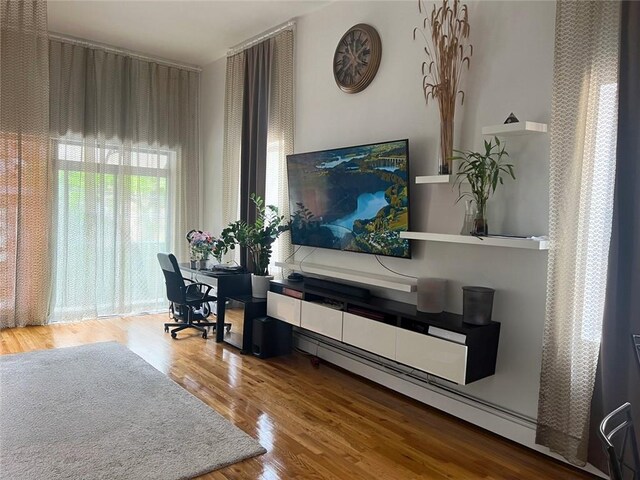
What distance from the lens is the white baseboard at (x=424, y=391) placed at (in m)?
2.86

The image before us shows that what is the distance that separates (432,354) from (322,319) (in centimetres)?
109

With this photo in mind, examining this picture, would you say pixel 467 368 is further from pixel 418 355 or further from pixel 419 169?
pixel 419 169

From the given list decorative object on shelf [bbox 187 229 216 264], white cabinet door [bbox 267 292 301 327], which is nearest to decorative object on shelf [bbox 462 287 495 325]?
white cabinet door [bbox 267 292 301 327]

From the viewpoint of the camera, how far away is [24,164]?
16.3 ft

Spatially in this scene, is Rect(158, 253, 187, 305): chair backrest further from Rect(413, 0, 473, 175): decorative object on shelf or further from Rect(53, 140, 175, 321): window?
Rect(413, 0, 473, 175): decorative object on shelf

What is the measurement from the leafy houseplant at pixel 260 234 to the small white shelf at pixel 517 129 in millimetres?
2275

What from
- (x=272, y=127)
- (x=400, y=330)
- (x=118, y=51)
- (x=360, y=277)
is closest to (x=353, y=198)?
(x=360, y=277)

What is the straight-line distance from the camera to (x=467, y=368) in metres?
2.79

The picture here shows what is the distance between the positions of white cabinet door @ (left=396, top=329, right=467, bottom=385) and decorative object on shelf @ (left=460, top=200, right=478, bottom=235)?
2.25 ft

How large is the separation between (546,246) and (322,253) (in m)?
2.09

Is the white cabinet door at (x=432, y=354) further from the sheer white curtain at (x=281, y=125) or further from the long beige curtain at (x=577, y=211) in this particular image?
the sheer white curtain at (x=281, y=125)

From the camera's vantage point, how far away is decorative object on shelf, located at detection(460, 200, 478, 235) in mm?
2944

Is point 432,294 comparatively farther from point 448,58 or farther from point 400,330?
point 448,58

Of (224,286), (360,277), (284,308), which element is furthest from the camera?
(224,286)
